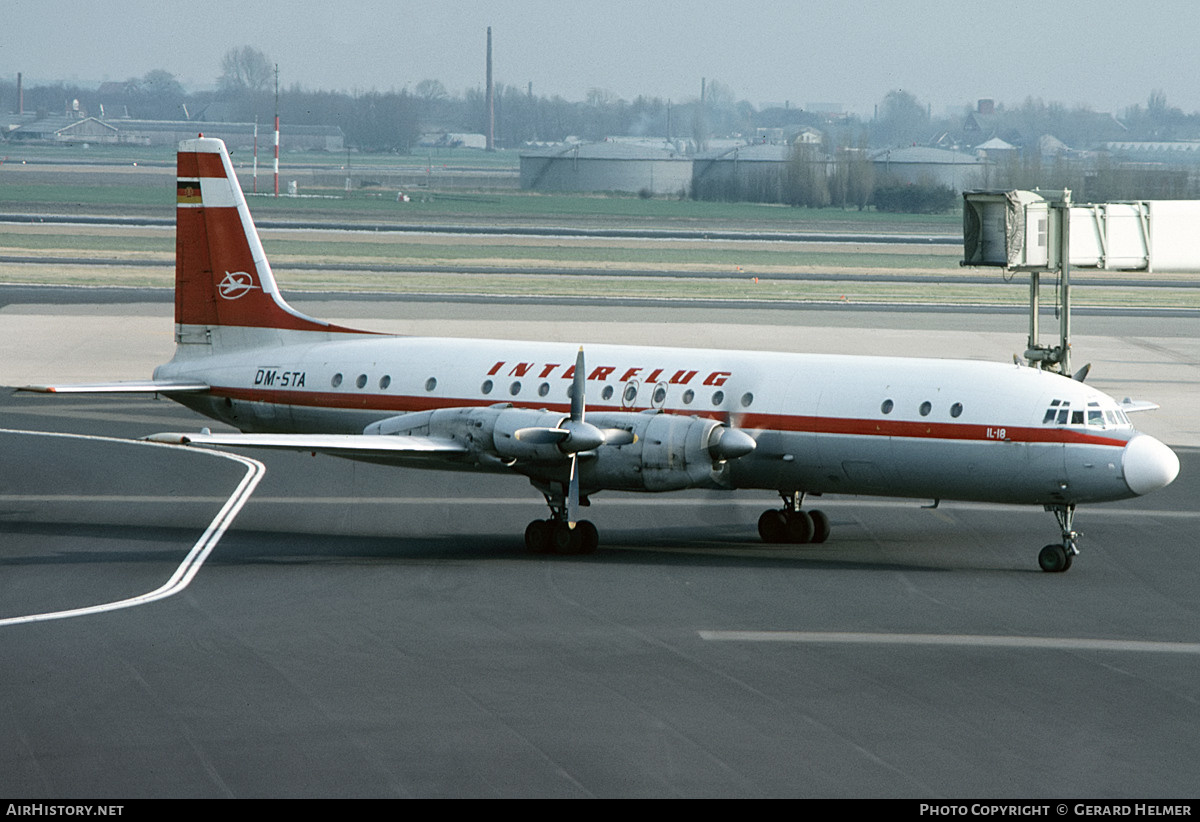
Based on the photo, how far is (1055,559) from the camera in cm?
2758

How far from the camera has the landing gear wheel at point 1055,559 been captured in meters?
27.6

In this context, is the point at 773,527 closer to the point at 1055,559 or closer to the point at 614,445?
the point at 614,445

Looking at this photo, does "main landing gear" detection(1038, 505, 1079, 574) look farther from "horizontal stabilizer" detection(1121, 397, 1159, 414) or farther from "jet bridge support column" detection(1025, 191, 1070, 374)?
"jet bridge support column" detection(1025, 191, 1070, 374)

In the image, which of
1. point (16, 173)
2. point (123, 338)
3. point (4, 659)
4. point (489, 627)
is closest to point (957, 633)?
point (489, 627)

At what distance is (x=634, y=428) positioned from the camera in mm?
28484

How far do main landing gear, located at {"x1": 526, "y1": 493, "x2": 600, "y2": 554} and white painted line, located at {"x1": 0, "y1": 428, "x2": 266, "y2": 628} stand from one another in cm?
600

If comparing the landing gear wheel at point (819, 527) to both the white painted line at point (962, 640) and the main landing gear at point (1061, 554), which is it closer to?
the main landing gear at point (1061, 554)

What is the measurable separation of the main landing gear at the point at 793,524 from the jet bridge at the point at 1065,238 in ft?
24.4

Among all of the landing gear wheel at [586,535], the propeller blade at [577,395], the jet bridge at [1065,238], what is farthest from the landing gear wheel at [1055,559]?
the propeller blade at [577,395]

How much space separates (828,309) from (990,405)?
50709 millimetres

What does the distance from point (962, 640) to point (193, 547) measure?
14407mm

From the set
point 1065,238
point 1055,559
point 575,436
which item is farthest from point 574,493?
point 1065,238

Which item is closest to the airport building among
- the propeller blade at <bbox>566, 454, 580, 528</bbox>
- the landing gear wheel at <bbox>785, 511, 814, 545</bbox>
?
the landing gear wheel at <bbox>785, 511, 814, 545</bbox>
